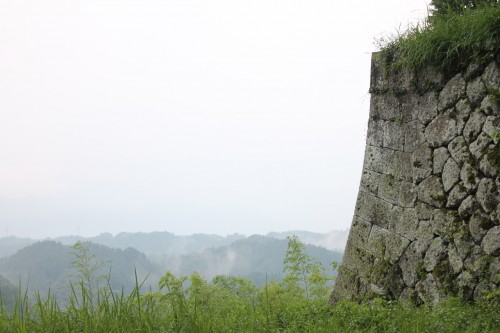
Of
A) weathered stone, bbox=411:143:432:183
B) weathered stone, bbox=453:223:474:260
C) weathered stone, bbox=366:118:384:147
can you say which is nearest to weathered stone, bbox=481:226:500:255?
weathered stone, bbox=453:223:474:260

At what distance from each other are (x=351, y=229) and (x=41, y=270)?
6963 cm

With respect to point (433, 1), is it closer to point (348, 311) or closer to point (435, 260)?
point (435, 260)

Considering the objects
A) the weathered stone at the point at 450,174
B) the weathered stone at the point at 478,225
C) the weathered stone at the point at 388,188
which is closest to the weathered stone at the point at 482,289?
the weathered stone at the point at 478,225

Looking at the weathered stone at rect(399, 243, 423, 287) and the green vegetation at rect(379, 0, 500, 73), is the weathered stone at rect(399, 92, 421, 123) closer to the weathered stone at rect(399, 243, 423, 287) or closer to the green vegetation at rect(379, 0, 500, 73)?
the green vegetation at rect(379, 0, 500, 73)

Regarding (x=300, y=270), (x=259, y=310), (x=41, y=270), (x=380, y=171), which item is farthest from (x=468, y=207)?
(x=41, y=270)

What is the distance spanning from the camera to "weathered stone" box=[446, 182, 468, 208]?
268 inches

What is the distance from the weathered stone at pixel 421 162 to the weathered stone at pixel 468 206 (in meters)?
0.66

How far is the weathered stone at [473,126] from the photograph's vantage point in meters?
6.73

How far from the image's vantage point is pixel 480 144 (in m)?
6.71

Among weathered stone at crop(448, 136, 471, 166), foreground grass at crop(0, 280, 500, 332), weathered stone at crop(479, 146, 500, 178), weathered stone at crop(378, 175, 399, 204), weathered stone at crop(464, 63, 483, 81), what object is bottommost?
foreground grass at crop(0, 280, 500, 332)

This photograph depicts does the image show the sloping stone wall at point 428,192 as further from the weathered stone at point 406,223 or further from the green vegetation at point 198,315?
the green vegetation at point 198,315

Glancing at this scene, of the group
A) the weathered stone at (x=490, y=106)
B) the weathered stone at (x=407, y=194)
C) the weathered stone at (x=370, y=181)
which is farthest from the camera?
the weathered stone at (x=370, y=181)

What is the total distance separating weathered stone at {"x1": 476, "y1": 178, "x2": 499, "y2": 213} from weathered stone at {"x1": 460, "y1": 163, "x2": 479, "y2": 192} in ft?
0.27

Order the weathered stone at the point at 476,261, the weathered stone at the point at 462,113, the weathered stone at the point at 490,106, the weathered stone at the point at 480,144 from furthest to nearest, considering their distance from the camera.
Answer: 1. the weathered stone at the point at 462,113
2. the weathered stone at the point at 480,144
3. the weathered stone at the point at 490,106
4. the weathered stone at the point at 476,261
